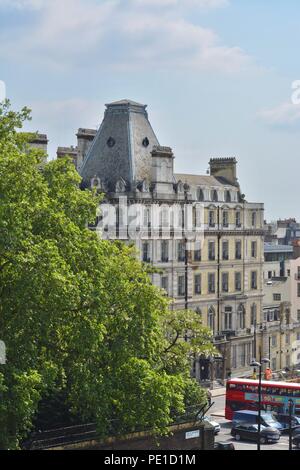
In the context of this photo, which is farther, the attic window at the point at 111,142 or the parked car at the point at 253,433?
the attic window at the point at 111,142

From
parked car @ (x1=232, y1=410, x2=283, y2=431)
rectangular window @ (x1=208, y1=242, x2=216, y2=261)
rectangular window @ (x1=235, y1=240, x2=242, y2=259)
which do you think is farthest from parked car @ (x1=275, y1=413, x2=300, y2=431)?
rectangular window @ (x1=235, y1=240, x2=242, y2=259)

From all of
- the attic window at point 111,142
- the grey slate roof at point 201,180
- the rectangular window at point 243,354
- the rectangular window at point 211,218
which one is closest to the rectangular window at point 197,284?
the rectangular window at point 211,218

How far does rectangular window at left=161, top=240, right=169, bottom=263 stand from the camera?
85.9 metres

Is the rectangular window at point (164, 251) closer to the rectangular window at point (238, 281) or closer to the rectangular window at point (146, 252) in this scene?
the rectangular window at point (146, 252)

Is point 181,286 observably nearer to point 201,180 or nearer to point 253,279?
point 201,180

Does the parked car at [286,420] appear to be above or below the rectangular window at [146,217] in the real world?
below

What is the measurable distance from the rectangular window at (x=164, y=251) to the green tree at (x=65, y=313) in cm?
3638

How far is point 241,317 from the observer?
96500 millimetres

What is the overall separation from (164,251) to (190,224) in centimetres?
424

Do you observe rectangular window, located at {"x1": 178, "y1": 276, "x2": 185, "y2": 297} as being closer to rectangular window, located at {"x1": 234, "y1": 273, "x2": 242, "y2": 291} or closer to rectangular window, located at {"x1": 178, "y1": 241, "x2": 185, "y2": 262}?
rectangular window, located at {"x1": 178, "y1": 241, "x2": 185, "y2": 262}

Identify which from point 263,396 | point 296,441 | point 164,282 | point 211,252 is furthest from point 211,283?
point 296,441

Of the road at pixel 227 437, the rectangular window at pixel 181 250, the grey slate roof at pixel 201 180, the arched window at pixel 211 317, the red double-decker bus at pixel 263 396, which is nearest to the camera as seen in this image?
the road at pixel 227 437

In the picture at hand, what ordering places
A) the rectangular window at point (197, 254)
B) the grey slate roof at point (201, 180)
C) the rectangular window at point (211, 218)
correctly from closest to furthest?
the rectangular window at point (197, 254) < the grey slate roof at point (201, 180) < the rectangular window at point (211, 218)

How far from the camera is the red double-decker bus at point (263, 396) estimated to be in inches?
2813
